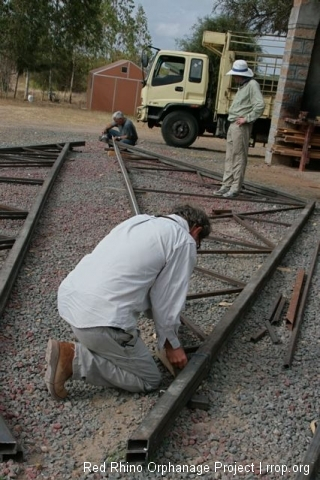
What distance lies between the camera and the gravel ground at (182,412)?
10.2 feet

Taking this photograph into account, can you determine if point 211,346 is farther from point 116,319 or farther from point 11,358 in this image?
point 11,358

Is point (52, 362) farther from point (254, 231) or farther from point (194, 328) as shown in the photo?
point (254, 231)

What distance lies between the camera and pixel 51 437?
3.26m

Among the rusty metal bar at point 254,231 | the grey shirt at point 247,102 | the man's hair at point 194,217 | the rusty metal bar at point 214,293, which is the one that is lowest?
the rusty metal bar at point 214,293

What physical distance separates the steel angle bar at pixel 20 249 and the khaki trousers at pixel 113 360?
1.37 metres

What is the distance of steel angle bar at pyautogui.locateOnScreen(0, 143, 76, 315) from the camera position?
16.7 feet

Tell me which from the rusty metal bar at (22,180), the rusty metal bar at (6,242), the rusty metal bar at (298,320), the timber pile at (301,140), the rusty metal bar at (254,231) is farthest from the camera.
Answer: the timber pile at (301,140)

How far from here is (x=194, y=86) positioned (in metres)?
18.5

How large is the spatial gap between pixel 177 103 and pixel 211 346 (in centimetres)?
1522

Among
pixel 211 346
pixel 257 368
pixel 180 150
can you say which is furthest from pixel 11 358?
pixel 180 150

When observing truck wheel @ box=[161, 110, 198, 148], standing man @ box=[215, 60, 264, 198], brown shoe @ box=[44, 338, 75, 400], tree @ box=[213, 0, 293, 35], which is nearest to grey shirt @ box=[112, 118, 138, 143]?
truck wheel @ box=[161, 110, 198, 148]

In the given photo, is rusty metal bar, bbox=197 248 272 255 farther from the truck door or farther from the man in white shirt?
the truck door

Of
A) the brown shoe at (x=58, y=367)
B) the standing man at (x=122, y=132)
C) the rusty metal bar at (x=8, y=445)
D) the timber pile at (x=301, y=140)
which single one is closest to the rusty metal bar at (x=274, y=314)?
the brown shoe at (x=58, y=367)

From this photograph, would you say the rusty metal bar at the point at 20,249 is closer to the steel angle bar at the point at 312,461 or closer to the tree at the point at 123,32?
the steel angle bar at the point at 312,461
